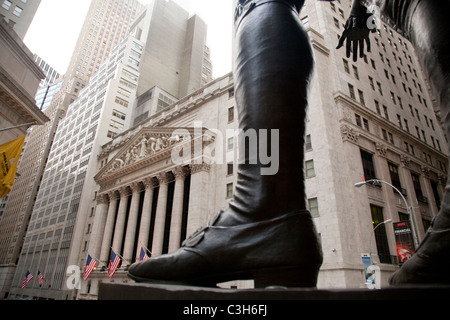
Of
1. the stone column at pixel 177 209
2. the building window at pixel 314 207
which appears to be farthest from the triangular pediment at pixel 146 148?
the building window at pixel 314 207

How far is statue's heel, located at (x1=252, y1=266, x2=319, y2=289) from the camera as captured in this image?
4.26ft

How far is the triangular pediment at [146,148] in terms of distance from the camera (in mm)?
29859

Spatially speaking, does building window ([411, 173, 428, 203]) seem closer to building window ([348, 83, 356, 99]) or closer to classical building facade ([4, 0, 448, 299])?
classical building facade ([4, 0, 448, 299])

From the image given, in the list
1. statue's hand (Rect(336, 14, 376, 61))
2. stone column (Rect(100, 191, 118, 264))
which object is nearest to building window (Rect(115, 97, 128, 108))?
stone column (Rect(100, 191, 118, 264))

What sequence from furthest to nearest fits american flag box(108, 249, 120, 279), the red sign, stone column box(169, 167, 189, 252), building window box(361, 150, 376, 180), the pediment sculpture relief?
the pediment sculpture relief < stone column box(169, 167, 189, 252) < building window box(361, 150, 376, 180) < american flag box(108, 249, 120, 279) < the red sign

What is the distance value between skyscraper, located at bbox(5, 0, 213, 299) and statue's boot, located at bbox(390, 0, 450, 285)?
46.0 metres

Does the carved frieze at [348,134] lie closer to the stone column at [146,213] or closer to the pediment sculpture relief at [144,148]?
the pediment sculpture relief at [144,148]

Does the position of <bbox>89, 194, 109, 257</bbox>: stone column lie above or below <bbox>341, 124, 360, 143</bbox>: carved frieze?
below

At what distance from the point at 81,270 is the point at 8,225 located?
56.7 meters

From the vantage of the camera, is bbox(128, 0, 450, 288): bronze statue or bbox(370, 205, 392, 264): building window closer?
bbox(128, 0, 450, 288): bronze statue

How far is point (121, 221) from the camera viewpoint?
34.8 meters

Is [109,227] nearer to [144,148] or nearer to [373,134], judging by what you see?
[144,148]

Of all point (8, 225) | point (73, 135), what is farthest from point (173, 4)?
point (8, 225)

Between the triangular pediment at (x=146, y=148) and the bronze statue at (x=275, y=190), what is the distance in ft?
86.4
